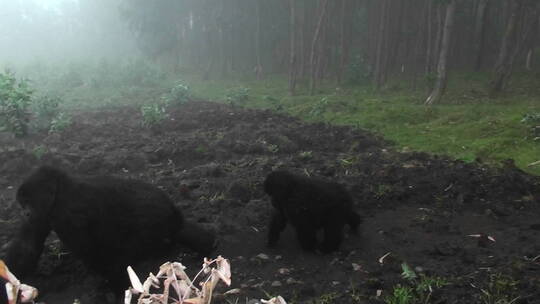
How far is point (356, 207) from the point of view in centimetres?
707

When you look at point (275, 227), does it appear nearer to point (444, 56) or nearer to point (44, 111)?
point (44, 111)

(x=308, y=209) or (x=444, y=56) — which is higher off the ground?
(x=444, y=56)

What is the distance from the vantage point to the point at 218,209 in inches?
273

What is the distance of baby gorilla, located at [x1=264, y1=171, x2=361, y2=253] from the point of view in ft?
18.9

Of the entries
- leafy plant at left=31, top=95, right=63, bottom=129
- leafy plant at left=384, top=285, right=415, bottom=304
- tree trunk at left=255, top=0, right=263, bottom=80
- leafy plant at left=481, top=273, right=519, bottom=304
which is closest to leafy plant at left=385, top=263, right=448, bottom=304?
leafy plant at left=384, top=285, right=415, bottom=304

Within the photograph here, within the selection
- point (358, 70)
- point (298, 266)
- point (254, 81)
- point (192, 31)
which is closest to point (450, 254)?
point (298, 266)

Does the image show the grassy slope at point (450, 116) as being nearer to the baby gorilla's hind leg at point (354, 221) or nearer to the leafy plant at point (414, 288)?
the baby gorilla's hind leg at point (354, 221)

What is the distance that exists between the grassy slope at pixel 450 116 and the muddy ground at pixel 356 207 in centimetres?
92

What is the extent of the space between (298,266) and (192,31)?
3782 cm

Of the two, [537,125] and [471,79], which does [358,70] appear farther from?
[537,125]

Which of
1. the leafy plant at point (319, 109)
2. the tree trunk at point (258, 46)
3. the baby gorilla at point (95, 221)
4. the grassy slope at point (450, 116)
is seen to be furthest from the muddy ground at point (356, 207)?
the tree trunk at point (258, 46)

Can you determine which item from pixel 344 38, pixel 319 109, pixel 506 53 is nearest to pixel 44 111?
pixel 319 109

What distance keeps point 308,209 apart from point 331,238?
421 millimetres

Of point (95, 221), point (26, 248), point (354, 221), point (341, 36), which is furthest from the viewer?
point (341, 36)
